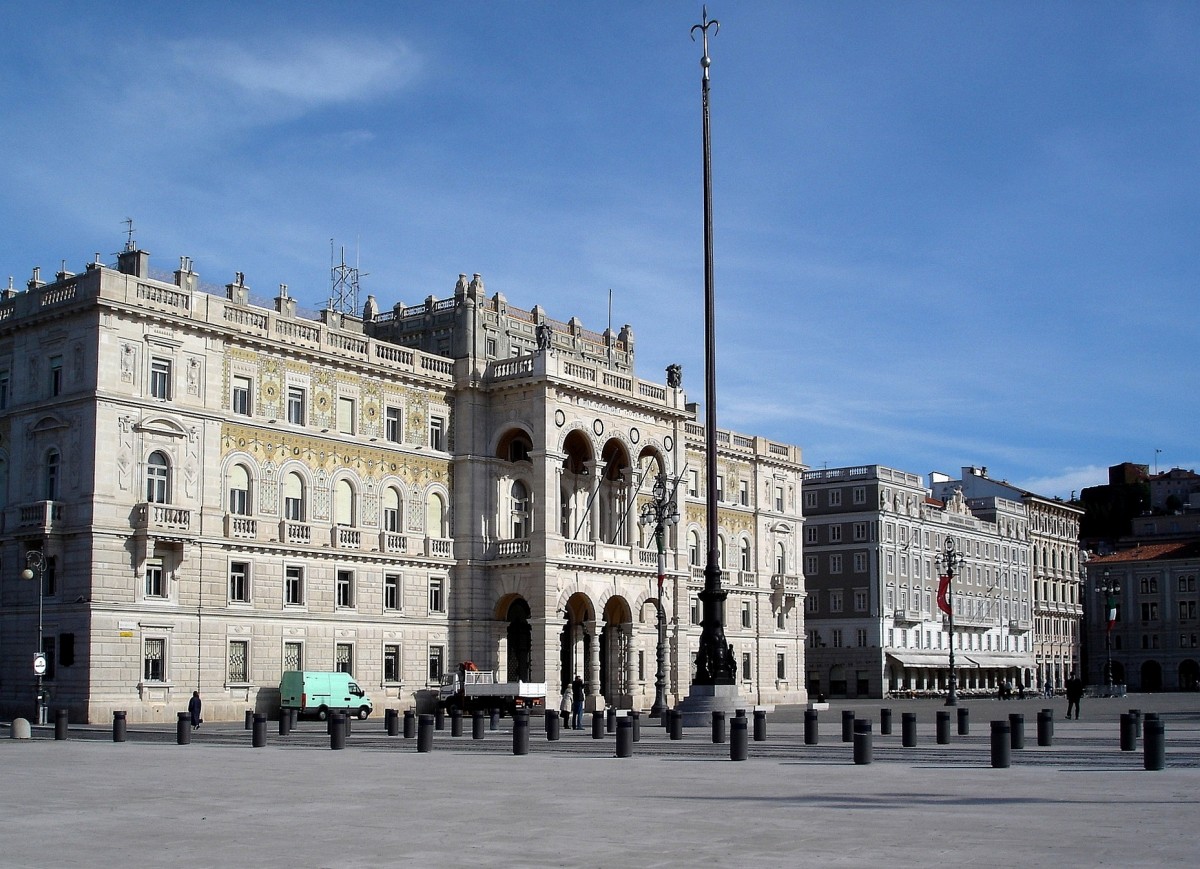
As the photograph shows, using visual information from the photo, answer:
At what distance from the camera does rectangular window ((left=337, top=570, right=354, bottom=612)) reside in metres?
60.6

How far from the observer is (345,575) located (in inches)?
2400

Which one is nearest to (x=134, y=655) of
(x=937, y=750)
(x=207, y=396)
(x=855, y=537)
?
(x=207, y=396)

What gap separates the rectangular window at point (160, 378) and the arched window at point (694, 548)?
34820 mm

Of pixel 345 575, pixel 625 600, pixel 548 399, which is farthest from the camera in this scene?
pixel 625 600

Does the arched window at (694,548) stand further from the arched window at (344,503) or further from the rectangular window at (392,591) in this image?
the arched window at (344,503)

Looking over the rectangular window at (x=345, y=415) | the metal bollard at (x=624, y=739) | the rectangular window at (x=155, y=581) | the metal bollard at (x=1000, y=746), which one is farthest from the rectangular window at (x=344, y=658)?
the metal bollard at (x=1000, y=746)

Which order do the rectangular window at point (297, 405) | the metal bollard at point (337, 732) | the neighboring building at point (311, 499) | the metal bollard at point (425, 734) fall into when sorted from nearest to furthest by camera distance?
the metal bollard at point (425, 734) → the metal bollard at point (337, 732) → the neighboring building at point (311, 499) → the rectangular window at point (297, 405)

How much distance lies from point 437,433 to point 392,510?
182 inches

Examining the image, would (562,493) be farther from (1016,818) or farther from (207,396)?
(1016,818)

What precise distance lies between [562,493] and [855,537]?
4541cm

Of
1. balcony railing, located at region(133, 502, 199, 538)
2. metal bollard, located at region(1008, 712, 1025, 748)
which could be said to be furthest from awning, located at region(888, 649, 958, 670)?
metal bollard, located at region(1008, 712, 1025, 748)

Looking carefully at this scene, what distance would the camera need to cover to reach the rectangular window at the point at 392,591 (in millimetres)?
63031

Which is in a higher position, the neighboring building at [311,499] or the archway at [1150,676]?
the neighboring building at [311,499]

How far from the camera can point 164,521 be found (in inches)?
2078
